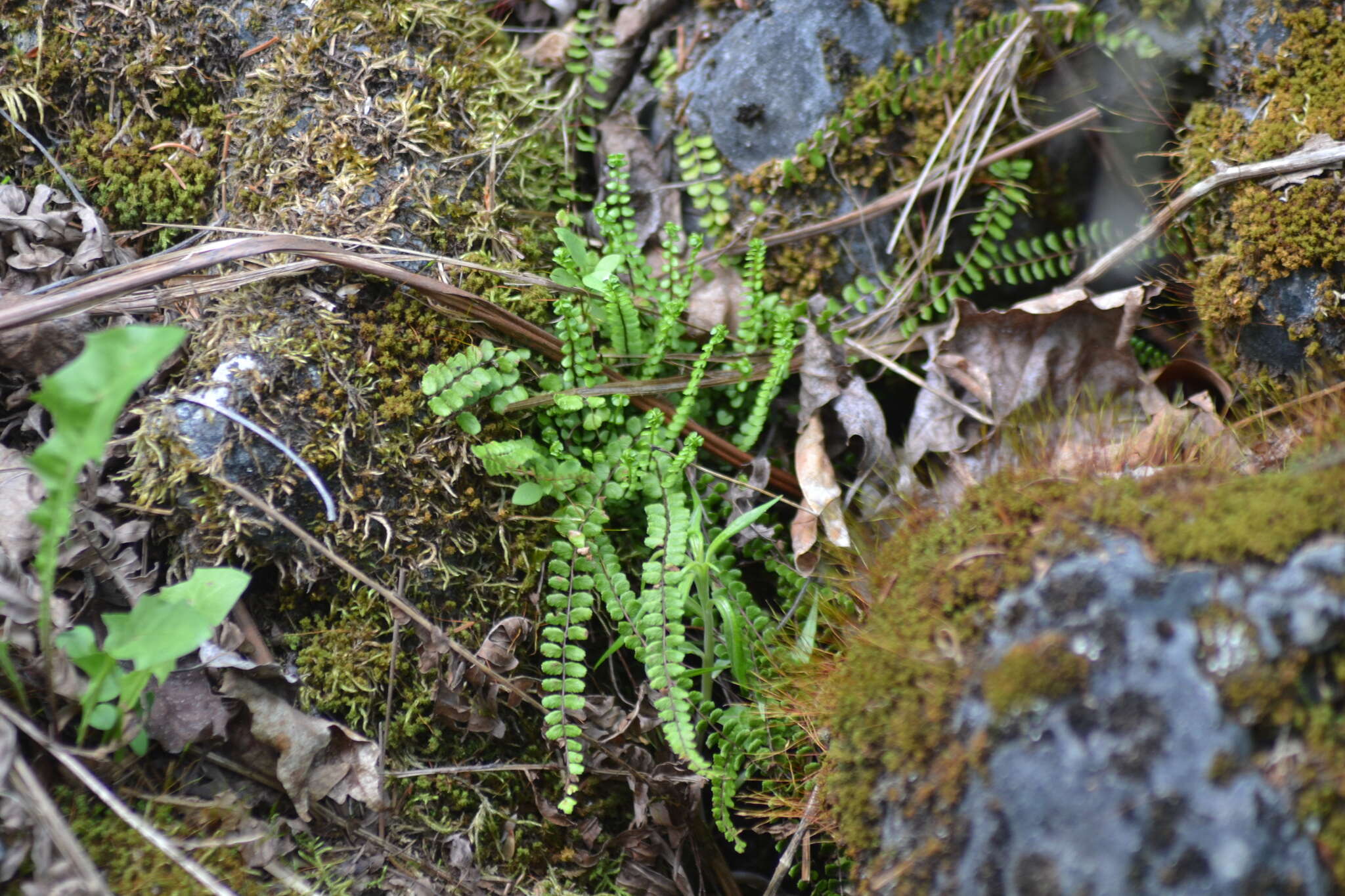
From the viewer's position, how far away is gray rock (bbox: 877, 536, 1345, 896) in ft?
4.82

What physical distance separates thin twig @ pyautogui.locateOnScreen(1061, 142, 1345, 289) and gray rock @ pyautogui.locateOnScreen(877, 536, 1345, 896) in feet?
5.10

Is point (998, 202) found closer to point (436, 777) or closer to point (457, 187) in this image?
point (457, 187)

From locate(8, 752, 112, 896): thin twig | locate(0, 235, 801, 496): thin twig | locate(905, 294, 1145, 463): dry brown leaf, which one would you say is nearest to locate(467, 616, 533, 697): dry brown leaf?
locate(0, 235, 801, 496): thin twig

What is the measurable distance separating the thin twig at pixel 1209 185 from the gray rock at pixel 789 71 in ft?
3.52

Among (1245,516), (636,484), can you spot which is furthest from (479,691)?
(1245,516)

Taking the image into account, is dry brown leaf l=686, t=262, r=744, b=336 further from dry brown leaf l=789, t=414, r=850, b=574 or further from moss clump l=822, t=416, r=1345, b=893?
moss clump l=822, t=416, r=1345, b=893

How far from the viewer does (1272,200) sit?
2.58 metres

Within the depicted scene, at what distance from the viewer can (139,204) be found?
2766 millimetres

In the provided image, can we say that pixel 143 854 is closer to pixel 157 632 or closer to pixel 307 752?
pixel 307 752

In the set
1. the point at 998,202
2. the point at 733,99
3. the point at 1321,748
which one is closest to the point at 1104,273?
the point at 998,202

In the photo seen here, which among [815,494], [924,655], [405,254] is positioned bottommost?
[815,494]

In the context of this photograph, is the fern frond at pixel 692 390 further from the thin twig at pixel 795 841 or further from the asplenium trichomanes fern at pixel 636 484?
the thin twig at pixel 795 841

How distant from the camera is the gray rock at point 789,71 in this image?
3.14 m

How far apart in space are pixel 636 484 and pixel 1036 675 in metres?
1.34
